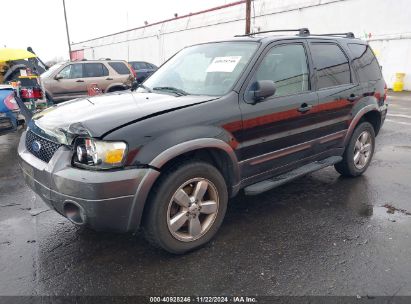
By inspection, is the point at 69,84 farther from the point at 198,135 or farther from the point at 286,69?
the point at 198,135

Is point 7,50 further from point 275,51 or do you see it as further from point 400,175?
point 400,175

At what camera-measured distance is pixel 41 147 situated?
117 inches

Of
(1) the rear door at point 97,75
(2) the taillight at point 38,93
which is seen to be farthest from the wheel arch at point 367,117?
(1) the rear door at point 97,75

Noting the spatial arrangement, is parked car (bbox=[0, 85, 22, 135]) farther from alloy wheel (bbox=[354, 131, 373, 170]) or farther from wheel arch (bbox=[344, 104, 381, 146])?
alloy wheel (bbox=[354, 131, 373, 170])

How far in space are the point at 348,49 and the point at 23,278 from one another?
14.5ft

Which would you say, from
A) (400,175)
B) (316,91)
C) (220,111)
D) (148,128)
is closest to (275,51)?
(316,91)

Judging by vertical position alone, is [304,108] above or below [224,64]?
below

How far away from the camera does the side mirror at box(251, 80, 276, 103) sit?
3176 mm

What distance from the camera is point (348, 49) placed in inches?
178

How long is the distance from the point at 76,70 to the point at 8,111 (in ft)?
17.9

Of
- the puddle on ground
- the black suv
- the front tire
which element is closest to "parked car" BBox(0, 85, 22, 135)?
the black suv

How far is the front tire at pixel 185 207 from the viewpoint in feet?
9.05

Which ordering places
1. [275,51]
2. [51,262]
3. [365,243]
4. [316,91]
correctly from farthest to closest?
[316,91], [275,51], [365,243], [51,262]

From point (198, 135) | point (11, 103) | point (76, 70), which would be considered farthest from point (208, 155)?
point (76, 70)
